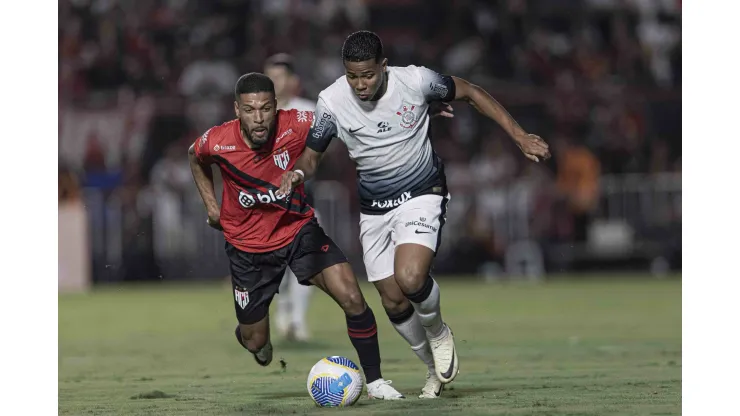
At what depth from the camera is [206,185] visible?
8.74 meters

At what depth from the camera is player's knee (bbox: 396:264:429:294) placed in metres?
7.80

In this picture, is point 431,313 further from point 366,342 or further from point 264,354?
point 264,354

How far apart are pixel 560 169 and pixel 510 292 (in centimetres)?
375

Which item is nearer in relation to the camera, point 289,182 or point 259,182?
point 289,182

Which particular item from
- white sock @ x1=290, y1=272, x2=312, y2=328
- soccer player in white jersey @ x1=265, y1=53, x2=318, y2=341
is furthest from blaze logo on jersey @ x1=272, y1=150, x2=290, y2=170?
white sock @ x1=290, y1=272, x2=312, y2=328

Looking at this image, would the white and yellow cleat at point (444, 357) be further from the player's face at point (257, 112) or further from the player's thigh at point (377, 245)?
the player's face at point (257, 112)

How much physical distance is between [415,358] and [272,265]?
2.76 meters

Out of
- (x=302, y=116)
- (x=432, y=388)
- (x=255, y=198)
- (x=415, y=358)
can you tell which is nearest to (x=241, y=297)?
(x=255, y=198)

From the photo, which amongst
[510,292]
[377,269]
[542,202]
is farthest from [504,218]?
[377,269]

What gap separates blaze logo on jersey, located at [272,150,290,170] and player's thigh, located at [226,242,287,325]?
0.62 meters

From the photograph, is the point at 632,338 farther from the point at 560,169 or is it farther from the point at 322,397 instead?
the point at 560,169

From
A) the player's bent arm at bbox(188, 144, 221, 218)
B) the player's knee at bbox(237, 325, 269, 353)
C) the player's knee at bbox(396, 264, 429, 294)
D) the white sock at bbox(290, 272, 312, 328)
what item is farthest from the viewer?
the white sock at bbox(290, 272, 312, 328)

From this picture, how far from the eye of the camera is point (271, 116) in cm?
807

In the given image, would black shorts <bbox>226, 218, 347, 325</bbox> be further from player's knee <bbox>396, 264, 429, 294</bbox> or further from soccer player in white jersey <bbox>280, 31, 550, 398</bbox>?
player's knee <bbox>396, 264, 429, 294</bbox>
